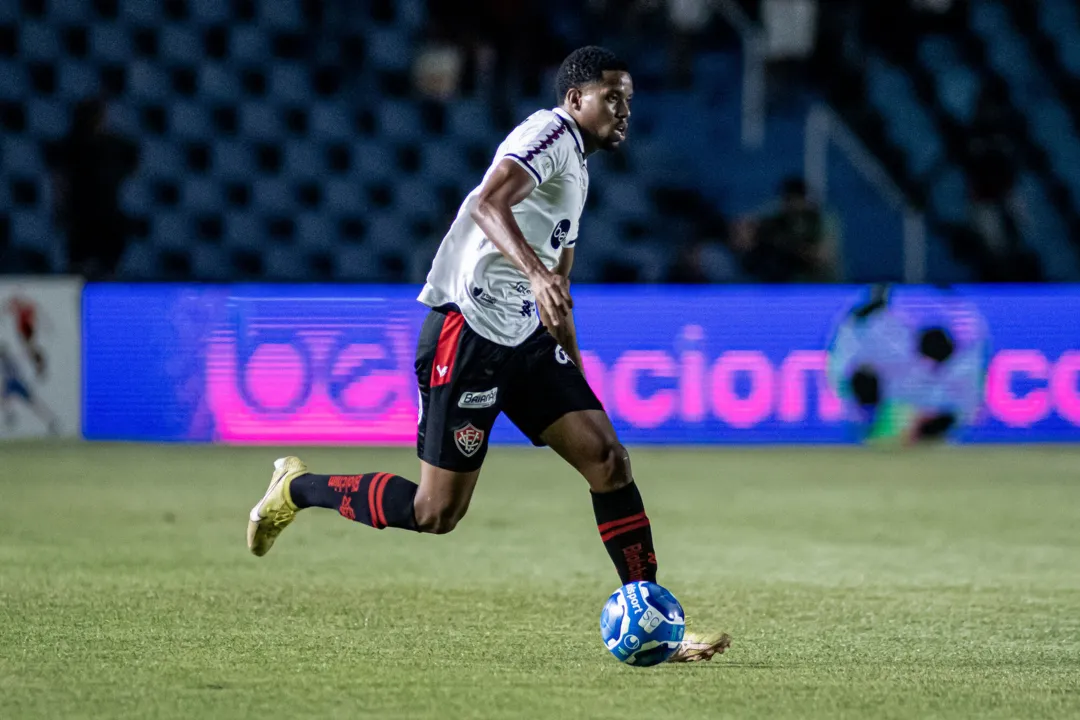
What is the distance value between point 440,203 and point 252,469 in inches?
190

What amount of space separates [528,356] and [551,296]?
56cm

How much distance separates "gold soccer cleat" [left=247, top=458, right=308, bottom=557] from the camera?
5406mm

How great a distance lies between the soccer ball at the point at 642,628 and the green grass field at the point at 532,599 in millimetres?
50

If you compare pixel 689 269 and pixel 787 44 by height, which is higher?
pixel 787 44

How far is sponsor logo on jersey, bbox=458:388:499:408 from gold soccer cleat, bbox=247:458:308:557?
880 millimetres

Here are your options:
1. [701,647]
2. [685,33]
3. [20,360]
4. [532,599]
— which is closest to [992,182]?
[685,33]

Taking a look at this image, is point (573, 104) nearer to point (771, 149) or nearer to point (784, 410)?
point (784, 410)

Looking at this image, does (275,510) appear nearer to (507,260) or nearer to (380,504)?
(380,504)

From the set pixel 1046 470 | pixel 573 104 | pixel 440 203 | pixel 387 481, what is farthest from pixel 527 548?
pixel 440 203

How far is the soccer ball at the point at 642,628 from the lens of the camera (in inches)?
175

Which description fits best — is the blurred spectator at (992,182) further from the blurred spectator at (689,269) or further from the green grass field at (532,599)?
the green grass field at (532,599)

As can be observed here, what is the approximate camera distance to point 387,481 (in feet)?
16.6

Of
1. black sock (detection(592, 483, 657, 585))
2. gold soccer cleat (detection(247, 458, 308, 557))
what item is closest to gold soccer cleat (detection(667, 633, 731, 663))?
black sock (detection(592, 483, 657, 585))

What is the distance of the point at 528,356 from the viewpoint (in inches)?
189
